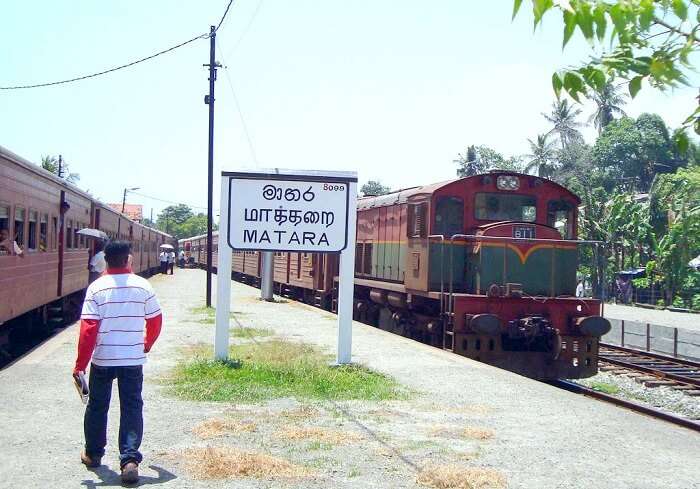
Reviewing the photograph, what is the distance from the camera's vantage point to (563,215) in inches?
573

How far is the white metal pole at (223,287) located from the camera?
10.8 m

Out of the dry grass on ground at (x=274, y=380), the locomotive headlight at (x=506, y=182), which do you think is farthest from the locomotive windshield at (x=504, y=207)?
the dry grass on ground at (x=274, y=380)

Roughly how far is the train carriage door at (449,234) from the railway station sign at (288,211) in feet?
10.1

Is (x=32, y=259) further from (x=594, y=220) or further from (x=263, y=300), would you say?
(x=594, y=220)

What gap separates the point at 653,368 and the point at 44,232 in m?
12.1

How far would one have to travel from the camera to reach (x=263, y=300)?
87.0 ft

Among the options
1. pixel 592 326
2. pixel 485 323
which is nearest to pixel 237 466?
pixel 485 323

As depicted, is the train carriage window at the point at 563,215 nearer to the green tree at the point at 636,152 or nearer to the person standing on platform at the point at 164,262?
the person standing on platform at the point at 164,262

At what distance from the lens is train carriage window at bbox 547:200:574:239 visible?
14438mm

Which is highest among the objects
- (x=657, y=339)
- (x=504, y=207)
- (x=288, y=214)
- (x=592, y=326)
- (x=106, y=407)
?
(x=504, y=207)

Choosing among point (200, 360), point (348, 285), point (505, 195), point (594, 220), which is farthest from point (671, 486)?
point (594, 220)

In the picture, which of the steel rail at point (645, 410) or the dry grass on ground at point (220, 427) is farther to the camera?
the steel rail at point (645, 410)

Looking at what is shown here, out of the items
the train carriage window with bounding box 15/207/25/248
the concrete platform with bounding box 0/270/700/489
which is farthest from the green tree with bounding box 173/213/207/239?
the concrete platform with bounding box 0/270/700/489

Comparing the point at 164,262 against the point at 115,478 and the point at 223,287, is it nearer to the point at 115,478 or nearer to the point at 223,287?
the point at 223,287
